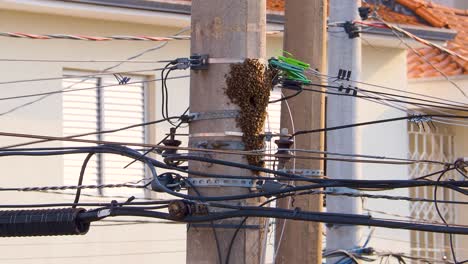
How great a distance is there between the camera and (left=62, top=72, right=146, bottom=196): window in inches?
568

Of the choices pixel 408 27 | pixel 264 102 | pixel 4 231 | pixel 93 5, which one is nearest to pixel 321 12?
pixel 264 102

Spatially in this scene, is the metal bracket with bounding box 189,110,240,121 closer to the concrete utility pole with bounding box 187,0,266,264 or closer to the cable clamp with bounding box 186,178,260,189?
the concrete utility pole with bounding box 187,0,266,264

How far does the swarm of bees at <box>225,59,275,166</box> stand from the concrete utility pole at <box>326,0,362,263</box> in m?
3.33

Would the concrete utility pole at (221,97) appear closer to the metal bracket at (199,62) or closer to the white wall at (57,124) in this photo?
the metal bracket at (199,62)

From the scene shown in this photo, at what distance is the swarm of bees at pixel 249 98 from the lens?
735cm

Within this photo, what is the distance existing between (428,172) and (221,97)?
11.5 meters

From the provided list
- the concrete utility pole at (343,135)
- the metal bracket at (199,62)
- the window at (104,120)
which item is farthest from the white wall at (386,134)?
the metal bracket at (199,62)

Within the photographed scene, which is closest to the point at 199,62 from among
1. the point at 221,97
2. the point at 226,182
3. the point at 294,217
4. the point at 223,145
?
the point at 221,97

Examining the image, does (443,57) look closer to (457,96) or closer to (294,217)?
(457,96)

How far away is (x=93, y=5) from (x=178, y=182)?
663 centimetres

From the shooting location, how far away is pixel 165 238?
15.0 meters

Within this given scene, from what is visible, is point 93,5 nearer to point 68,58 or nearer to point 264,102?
point 68,58

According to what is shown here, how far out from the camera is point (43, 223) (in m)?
7.33

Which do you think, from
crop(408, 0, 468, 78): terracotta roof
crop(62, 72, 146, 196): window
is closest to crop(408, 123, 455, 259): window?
crop(408, 0, 468, 78): terracotta roof
